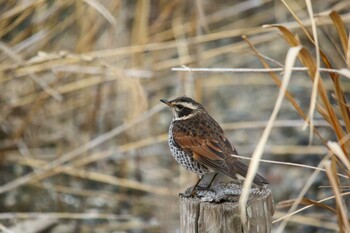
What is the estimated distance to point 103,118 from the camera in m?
7.06

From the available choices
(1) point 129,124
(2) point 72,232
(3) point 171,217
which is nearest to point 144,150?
(2) point 72,232

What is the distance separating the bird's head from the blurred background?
848 mm

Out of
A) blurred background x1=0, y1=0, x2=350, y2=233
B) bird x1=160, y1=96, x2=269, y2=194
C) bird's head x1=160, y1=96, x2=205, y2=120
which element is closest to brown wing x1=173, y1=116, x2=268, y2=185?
bird x1=160, y1=96, x2=269, y2=194

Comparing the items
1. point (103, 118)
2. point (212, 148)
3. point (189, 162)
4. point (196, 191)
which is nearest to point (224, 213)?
point (196, 191)

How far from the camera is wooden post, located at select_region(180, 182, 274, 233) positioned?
295 centimetres

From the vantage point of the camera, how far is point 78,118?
7.09 meters

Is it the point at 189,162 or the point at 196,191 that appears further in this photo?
the point at 189,162

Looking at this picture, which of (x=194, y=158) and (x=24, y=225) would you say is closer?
(x=194, y=158)

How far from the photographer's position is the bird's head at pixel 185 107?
4223 mm

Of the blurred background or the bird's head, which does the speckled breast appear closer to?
the bird's head

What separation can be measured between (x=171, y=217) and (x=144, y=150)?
2.42m

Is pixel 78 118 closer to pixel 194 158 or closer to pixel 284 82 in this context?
pixel 194 158

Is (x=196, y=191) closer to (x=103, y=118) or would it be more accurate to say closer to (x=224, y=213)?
(x=224, y=213)

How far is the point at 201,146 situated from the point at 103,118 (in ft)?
10.9
